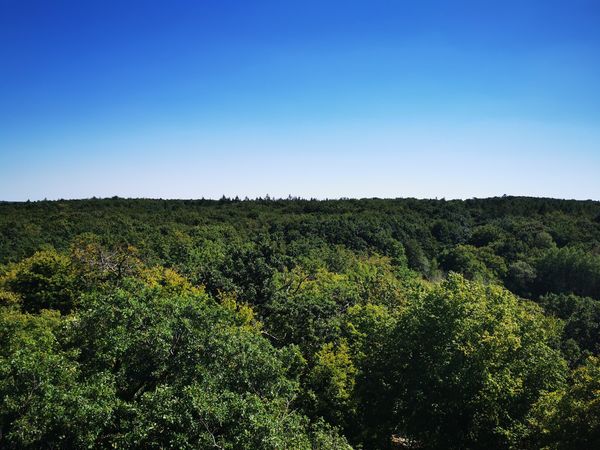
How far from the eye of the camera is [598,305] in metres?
69.9

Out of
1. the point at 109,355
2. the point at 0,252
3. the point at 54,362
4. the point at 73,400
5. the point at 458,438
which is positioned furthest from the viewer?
the point at 0,252

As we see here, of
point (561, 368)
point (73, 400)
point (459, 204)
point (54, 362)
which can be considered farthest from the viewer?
point (459, 204)

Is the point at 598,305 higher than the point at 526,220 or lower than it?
lower

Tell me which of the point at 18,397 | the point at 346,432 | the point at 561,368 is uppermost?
the point at 18,397

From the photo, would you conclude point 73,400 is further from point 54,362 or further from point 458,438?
point 458,438

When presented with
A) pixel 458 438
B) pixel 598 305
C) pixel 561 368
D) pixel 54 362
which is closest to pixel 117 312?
pixel 54 362

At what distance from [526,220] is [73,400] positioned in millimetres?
137518

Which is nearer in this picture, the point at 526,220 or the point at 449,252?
the point at 449,252

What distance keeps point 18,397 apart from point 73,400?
2209 millimetres

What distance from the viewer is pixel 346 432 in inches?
1158

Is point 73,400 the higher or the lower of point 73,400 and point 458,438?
the higher

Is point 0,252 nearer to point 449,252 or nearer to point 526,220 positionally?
point 449,252

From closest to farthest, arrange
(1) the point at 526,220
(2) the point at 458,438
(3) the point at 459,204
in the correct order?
(2) the point at 458,438, (1) the point at 526,220, (3) the point at 459,204

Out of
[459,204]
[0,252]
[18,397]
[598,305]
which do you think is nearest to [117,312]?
[18,397]
